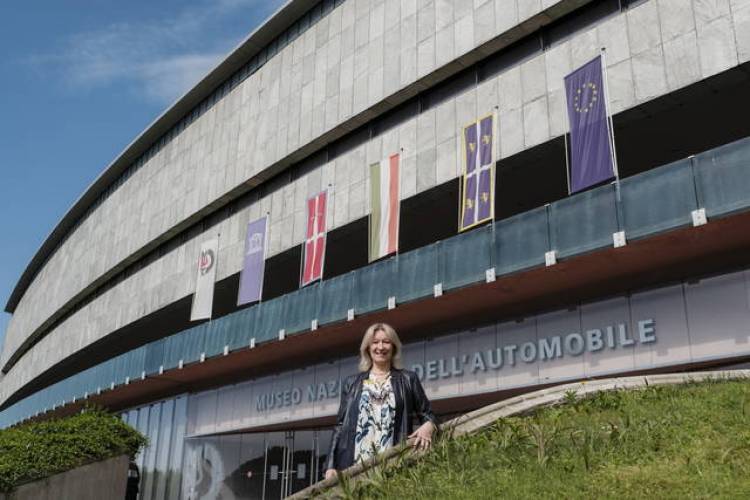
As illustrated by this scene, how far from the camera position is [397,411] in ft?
19.8

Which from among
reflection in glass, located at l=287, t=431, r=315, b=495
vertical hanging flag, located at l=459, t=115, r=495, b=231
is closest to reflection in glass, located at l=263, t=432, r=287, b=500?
reflection in glass, located at l=287, t=431, r=315, b=495

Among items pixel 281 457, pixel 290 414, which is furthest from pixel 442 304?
pixel 281 457

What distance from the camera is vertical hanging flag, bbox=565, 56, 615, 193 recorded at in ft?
60.8

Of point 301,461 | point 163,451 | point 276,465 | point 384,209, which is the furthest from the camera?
point 163,451

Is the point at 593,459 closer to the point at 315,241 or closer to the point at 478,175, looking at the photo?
the point at 478,175

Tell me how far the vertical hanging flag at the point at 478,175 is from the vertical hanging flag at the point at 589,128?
249cm

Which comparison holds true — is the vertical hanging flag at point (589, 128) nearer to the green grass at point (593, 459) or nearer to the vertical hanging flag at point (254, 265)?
the green grass at point (593, 459)

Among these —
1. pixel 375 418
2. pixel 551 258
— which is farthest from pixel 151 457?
pixel 375 418

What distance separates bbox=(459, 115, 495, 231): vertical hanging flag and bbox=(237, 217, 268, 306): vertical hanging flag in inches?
390


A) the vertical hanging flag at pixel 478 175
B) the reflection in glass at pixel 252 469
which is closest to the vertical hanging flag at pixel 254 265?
the reflection in glass at pixel 252 469

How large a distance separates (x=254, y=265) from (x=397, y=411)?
23.3m

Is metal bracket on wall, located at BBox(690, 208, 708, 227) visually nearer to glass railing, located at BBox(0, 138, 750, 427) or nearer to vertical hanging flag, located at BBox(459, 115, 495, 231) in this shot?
glass railing, located at BBox(0, 138, 750, 427)

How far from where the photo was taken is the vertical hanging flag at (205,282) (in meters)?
31.6

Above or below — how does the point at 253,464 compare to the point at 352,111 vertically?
below
